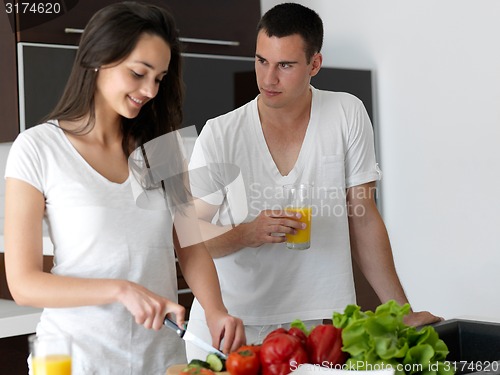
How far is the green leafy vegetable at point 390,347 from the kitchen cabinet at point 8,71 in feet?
6.54

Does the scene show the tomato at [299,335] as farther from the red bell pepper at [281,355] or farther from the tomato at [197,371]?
the tomato at [197,371]

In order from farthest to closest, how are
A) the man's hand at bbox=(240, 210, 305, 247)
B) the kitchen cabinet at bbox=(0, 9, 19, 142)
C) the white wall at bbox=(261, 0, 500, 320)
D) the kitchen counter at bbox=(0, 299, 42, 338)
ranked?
the white wall at bbox=(261, 0, 500, 320) → the kitchen cabinet at bbox=(0, 9, 19, 142) → the kitchen counter at bbox=(0, 299, 42, 338) → the man's hand at bbox=(240, 210, 305, 247)

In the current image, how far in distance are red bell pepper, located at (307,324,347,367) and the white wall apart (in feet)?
7.65

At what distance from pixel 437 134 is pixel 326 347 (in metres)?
2.54

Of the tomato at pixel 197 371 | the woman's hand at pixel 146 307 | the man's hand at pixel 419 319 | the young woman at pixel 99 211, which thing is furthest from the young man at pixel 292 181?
the tomato at pixel 197 371

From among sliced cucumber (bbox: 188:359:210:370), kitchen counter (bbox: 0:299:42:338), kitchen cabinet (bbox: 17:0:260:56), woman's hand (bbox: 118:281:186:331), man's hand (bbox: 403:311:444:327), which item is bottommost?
kitchen counter (bbox: 0:299:42:338)

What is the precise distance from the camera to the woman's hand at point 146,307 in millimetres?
1341

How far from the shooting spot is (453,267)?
11.9 ft

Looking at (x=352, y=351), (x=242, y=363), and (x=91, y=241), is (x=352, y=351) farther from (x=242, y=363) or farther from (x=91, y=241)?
(x=91, y=241)

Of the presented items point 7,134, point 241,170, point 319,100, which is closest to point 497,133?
point 319,100

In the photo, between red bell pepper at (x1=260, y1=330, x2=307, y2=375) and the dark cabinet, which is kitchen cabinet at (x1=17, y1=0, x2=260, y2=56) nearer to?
the dark cabinet

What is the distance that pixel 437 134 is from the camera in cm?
367

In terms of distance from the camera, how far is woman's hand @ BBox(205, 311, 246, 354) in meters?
1.52

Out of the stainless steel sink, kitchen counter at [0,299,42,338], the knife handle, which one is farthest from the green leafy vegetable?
kitchen counter at [0,299,42,338]
